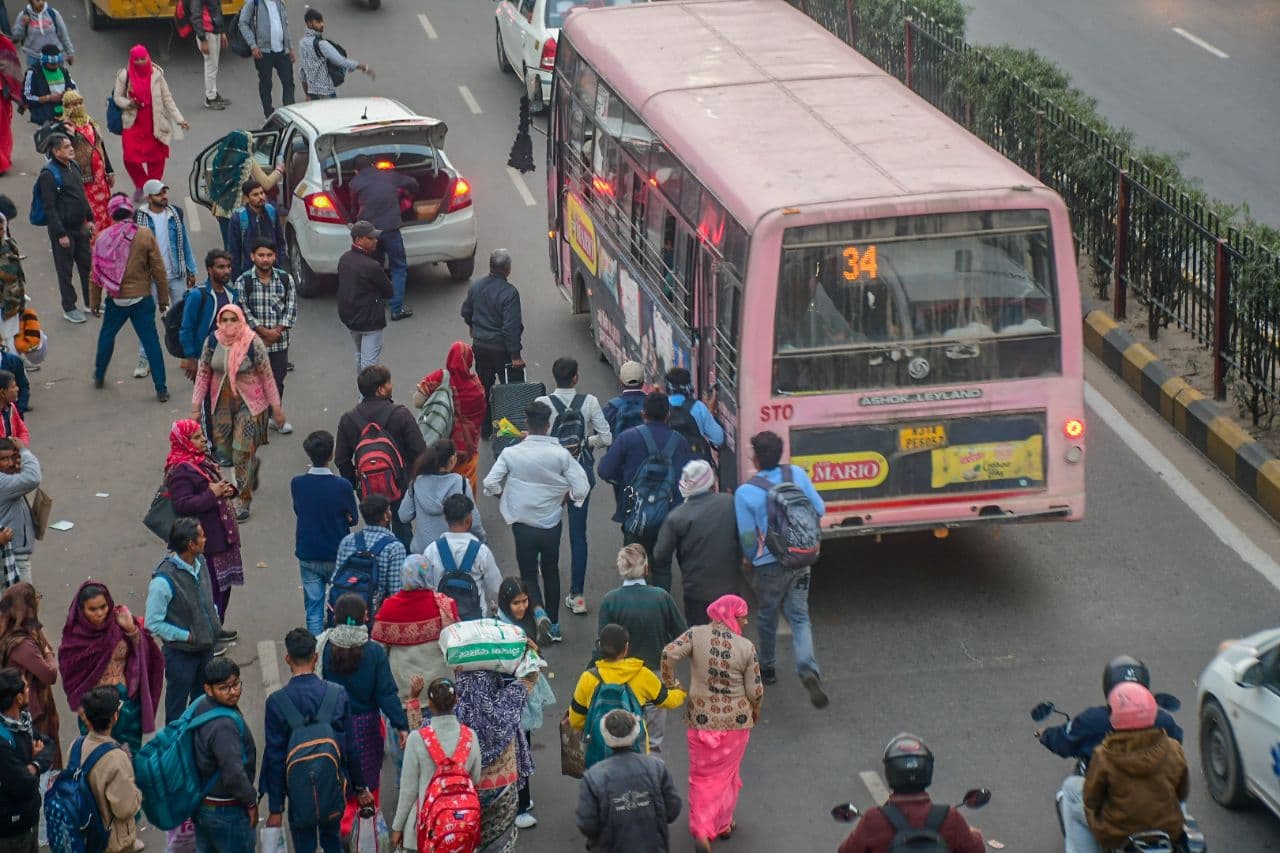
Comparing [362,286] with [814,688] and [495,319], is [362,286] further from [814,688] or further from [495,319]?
[814,688]

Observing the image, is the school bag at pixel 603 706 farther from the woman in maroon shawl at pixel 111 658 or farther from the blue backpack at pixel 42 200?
the blue backpack at pixel 42 200

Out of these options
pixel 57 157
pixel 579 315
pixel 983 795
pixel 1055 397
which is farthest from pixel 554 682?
pixel 57 157

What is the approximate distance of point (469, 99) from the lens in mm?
24297

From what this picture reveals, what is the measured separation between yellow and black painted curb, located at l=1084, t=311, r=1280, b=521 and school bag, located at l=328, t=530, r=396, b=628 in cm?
638

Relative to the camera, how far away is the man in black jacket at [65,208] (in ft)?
55.1

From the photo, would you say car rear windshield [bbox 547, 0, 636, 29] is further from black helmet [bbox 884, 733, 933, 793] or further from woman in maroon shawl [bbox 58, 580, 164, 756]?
black helmet [bbox 884, 733, 933, 793]

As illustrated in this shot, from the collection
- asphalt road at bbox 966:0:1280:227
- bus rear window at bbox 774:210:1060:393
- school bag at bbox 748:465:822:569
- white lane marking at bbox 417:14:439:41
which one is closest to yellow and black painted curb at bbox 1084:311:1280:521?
bus rear window at bbox 774:210:1060:393

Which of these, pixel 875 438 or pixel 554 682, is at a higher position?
pixel 875 438

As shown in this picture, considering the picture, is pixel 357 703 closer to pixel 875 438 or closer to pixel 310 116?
pixel 875 438

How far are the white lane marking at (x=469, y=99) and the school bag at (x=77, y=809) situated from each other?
16048 mm

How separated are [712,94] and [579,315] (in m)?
4.31

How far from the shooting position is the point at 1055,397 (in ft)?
38.5

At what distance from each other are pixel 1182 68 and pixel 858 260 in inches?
542

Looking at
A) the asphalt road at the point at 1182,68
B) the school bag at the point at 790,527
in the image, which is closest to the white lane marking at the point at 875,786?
the school bag at the point at 790,527
